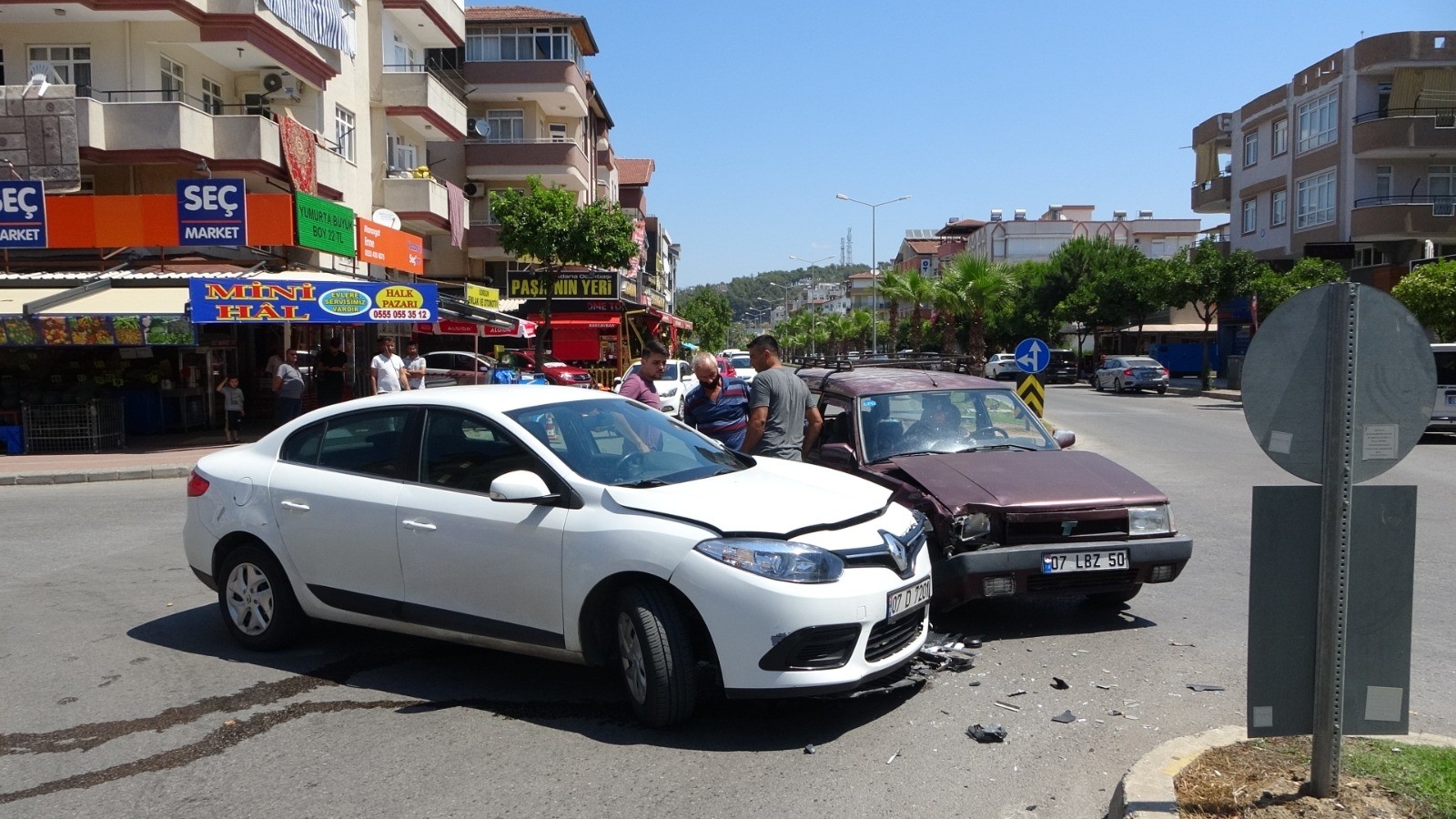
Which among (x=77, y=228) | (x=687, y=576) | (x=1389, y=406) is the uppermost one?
(x=77, y=228)

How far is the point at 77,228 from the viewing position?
20.3m

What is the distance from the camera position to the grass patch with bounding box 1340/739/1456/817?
147 inches

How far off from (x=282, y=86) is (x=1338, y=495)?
25.7 m

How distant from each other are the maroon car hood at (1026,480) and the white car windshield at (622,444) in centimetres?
134

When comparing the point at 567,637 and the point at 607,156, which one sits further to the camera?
the point at 607,156

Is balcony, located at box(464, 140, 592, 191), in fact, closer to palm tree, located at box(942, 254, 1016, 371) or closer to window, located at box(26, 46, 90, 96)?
palm tree, located at box(942, 254, 1016, 371)

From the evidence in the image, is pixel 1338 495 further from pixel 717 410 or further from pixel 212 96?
pixel 212 96

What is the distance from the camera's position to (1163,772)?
13.3 feet

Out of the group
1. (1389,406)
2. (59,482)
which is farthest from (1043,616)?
(59,482)

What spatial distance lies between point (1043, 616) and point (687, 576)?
3.18 m

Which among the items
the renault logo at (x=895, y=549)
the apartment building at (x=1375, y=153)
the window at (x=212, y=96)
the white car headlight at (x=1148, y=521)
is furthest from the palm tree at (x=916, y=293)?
the renault logo at (x=895, y=549)

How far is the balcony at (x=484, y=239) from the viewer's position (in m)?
41.2

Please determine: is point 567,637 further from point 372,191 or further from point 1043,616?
point 372,191

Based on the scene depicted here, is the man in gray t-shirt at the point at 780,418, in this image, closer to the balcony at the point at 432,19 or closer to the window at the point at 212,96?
the window at the point at 212,96
